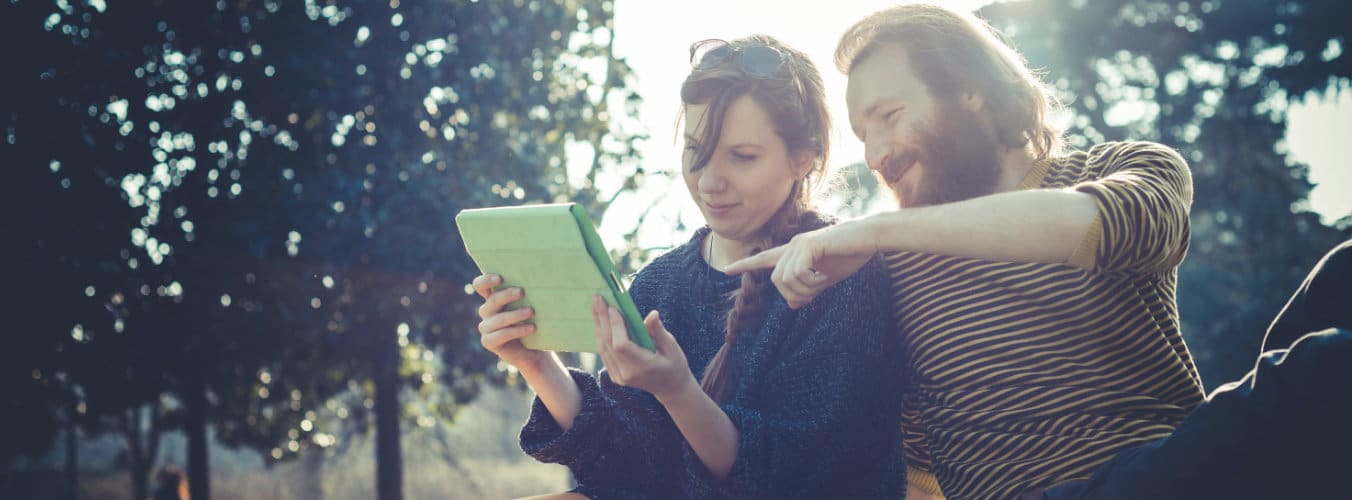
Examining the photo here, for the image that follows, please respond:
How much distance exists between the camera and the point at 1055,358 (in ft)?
7.06

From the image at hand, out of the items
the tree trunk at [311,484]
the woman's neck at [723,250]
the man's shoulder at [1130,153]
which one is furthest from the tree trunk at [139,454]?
the man's shoulder at [1130,153]

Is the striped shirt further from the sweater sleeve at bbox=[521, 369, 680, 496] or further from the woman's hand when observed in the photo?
the sweater sleeve at bbox=[521, 369, 680, 496]

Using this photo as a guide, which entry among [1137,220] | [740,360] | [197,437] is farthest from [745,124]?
[197,437]

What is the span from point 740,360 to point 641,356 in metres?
0.64

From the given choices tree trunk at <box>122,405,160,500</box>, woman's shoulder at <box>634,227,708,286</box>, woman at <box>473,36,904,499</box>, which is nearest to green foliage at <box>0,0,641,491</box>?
woman's shoulder at <box>634,227,708,286</box>

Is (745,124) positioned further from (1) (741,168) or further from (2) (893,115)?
(2) (893,115)

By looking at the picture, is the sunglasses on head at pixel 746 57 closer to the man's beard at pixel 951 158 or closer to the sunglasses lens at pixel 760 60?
the sunglasses lens at pixel 760 60

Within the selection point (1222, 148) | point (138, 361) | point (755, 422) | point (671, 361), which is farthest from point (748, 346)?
point (1222, 148)

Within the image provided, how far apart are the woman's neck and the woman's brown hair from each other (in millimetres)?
61

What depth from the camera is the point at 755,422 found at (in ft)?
7.43

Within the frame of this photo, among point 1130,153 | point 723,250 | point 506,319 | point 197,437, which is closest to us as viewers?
point 1130,153

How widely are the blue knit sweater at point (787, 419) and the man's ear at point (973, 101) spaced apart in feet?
1.52

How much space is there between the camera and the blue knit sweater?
7.48 ft

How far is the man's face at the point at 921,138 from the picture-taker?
2365mm
